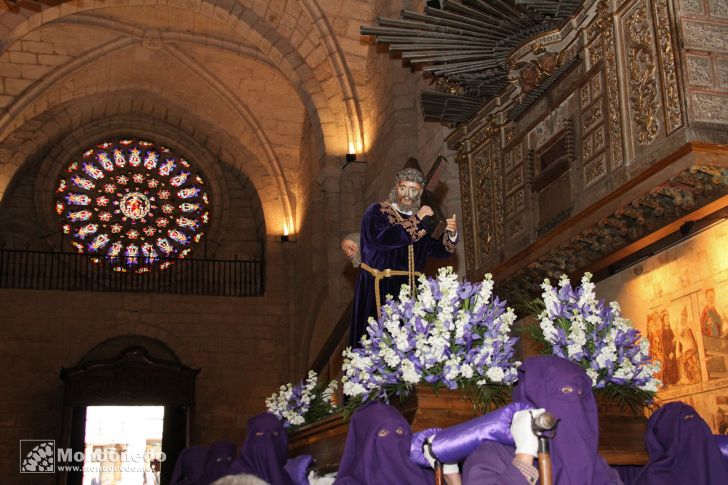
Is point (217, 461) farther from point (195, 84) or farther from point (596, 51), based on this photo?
point (195, 84)

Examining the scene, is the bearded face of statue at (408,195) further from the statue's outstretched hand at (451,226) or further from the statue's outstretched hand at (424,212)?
the statue's outstretched hand at (451,226)

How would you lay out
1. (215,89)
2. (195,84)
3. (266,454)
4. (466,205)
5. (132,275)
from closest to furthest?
(266,454), (466,205), (215,89), (195,84), (132,275)

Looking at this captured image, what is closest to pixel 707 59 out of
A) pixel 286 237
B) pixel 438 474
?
pixel 438 474

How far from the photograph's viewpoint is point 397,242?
6121 mm

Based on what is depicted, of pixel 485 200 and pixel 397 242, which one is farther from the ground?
pixel 485 200

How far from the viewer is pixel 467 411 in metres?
4.51

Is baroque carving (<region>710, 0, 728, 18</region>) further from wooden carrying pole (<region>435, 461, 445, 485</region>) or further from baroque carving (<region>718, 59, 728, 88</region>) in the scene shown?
wooden carrying pole (<region>435, 461, 445, 485</region>)

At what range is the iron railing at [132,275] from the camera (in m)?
17.9

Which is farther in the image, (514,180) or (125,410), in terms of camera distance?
(125,410)

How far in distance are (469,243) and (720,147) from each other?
3.70m

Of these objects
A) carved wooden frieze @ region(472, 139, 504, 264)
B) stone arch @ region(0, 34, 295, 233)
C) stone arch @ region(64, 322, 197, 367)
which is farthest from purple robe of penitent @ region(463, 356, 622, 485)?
stone arch @ region(64, 322, 197, 367)

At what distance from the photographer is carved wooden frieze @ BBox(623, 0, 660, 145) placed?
21.1 feet

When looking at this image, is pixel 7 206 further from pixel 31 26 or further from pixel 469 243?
pixel 469 243

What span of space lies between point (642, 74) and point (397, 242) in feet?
7.06
